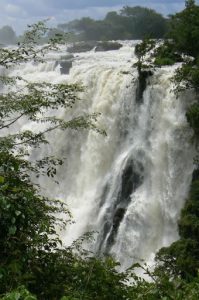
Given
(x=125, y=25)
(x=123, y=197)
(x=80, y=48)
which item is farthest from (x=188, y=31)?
(x=125, y=25)

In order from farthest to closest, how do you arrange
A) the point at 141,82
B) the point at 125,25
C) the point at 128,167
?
the point at 125,25 → the point at 141,82 → the point at 128,167

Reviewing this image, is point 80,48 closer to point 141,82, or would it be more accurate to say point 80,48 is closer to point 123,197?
point 141,82

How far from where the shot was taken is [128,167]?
1580cm

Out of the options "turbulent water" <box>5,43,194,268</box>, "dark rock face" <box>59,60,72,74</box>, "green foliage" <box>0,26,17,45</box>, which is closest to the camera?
"turbulent water" <box>5,43,194,268</box>

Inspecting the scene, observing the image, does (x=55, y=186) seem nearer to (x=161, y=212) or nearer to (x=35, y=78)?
(x=161, y=212)

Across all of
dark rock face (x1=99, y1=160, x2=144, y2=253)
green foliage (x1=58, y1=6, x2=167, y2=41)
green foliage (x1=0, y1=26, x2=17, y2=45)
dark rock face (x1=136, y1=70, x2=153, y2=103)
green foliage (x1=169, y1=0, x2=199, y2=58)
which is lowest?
dark rock face (x1=99, y1=160, x2=144, y2=253)

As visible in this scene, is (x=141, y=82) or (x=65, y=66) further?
(x=65, y=66)

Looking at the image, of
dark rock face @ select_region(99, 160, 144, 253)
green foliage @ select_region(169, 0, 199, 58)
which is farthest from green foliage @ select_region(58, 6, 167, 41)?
dark rock face @ select_region(99, 160, 144, 253)

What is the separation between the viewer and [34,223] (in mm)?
4477

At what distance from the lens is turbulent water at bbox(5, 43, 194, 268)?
14.5 meters

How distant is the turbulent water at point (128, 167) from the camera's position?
14.5 m

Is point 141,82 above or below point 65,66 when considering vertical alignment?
below

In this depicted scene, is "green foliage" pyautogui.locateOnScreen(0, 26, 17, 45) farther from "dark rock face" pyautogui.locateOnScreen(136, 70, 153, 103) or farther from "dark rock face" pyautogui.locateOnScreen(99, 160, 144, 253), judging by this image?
"dark rock face" pyautogui.locateOnScreen(99, 160, 144, 253)

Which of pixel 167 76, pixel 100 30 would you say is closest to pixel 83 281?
pixel 167 76
